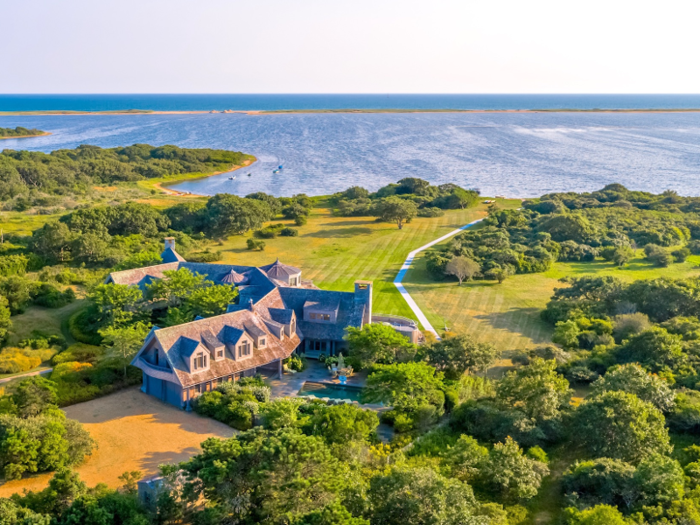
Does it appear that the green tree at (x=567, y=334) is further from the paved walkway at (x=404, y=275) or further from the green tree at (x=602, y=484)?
the green tree at (x=602, y=484)

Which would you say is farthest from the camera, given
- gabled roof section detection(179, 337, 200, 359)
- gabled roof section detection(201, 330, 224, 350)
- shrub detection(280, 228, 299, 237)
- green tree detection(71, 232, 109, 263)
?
shrub detection(280, 228, 299, 237)

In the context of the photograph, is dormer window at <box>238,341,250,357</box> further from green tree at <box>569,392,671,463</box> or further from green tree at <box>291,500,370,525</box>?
green tree at <box>569,392,671,463</box>

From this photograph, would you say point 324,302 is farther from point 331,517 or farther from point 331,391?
point 331,517

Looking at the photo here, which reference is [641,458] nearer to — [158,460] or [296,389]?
[296,389]

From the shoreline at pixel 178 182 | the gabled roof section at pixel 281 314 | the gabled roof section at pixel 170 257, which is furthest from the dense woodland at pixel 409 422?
the shoreline at pixel 178 182

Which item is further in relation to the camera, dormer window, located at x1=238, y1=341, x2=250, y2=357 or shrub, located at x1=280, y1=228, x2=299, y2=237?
shrub, located at x1=280, y1=228, x2=299, y2=237

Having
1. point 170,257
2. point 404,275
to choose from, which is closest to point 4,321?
point 170,257

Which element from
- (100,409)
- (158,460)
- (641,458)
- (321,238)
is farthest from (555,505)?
(321,238)

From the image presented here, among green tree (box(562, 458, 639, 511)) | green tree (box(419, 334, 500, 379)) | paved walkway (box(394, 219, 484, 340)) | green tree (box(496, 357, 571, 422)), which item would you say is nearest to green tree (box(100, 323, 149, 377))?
green tree (box(419, 334, 500, 379))
